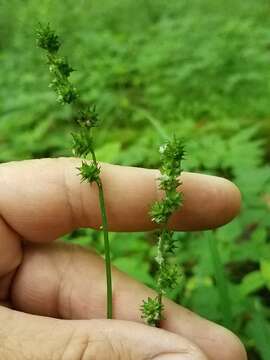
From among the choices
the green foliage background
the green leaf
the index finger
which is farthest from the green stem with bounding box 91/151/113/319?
the green leaf

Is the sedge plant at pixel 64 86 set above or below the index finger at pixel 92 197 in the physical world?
above

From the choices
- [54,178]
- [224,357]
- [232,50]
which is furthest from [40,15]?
[224,357]

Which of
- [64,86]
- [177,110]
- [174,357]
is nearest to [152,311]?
[174,357]

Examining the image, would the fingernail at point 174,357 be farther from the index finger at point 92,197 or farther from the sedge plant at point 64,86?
the index finger at point 92,197

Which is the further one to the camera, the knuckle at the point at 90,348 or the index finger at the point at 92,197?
the index finger at the point at 92,197

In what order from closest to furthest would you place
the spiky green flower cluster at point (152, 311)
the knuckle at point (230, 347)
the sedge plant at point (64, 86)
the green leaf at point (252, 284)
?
the sedge plant at point (64, 86) → the spiky green flower cluster at point (152, 311) → the knuckle at point (230, 347) → the green leaf at point (252, 284)

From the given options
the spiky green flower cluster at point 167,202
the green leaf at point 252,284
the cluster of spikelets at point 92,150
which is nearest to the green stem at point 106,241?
the cluster of spikelets at point 92,150

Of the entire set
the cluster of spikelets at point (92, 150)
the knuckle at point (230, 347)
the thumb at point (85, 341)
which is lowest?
the knuckle at point (230, 347)

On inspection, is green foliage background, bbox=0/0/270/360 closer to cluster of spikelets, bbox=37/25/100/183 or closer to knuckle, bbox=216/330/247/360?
knuckle, bbox=216/330/247/360
